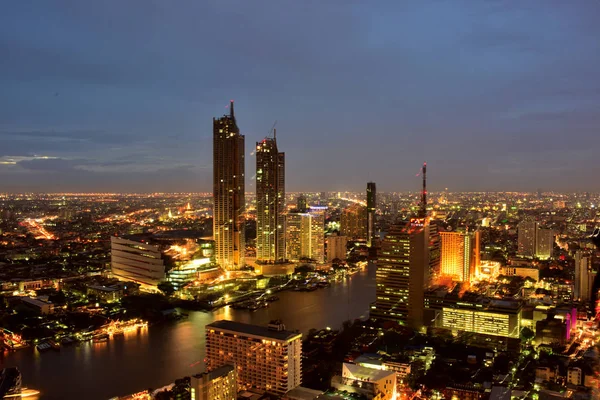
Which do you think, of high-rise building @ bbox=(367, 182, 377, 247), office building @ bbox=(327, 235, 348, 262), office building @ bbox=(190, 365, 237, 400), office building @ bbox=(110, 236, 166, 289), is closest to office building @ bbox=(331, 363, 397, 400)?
office building @ bbox=(190, 365, 237, 400)

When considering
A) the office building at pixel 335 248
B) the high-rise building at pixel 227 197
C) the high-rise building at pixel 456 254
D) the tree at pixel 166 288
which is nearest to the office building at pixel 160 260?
the tree at pixel 166 288

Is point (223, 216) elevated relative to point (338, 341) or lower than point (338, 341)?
elevated

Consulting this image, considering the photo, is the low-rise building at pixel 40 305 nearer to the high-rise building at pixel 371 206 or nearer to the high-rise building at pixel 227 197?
the high-rise building at pixel 227 197

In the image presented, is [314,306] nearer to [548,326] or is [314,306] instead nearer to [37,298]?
[548,326]

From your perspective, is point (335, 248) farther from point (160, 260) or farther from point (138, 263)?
point (138, 263)

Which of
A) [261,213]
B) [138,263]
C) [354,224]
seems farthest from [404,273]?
[354,224]

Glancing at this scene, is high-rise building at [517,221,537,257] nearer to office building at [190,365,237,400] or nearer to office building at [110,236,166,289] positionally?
office building at [110,236,166,289]

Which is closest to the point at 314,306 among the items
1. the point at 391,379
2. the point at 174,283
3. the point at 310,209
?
the point at 174,283
